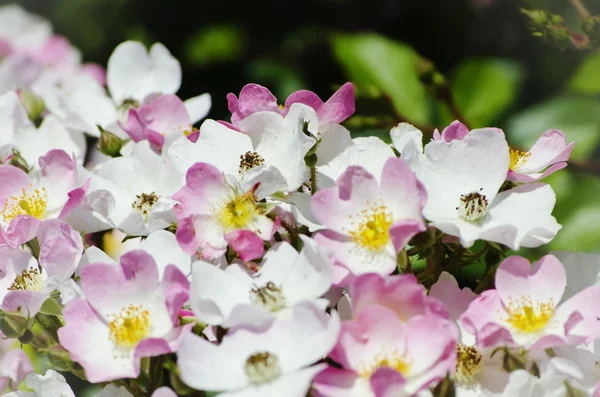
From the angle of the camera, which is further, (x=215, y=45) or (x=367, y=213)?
(x=215, y=45)

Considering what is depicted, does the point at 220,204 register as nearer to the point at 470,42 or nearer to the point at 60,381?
the point at 60,381

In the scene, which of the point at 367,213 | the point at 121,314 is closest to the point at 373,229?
the point at 367,213

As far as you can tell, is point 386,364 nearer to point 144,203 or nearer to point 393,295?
point 393,295

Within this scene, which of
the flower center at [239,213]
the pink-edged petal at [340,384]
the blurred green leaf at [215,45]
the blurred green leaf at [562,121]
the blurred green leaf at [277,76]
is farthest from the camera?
the blurred green leaf at [215,45]

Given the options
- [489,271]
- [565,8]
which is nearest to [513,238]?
[489,271]

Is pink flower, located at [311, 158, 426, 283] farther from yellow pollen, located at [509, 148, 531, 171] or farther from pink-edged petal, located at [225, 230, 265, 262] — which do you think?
yellow pollen, located at [509, 148, 531, 171]

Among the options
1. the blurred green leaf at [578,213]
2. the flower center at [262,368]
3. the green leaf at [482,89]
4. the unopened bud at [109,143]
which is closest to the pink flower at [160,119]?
the unopened bud at [109,143]

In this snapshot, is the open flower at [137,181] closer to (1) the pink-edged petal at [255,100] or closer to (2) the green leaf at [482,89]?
(1) the pink-edged petal at [255,100]

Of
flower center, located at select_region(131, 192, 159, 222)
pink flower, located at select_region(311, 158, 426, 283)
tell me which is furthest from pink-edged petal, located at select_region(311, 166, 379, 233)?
flower center, located at select_region(131, 192, 159, 222)
